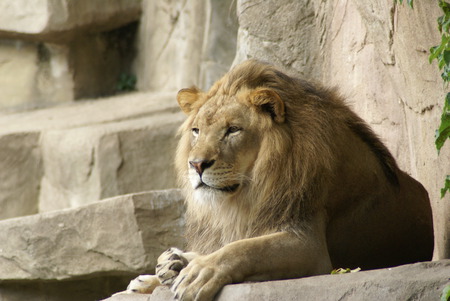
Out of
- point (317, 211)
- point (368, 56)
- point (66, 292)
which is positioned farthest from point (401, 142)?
point (66, 292)

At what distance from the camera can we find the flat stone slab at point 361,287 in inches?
142

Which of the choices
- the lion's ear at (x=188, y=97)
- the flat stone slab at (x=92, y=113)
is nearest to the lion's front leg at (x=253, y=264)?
the lion's ear at (x=188, y=97)

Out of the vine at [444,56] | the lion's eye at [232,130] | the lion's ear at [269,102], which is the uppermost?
the vine at [444,56]

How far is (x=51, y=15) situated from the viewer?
34.0ft

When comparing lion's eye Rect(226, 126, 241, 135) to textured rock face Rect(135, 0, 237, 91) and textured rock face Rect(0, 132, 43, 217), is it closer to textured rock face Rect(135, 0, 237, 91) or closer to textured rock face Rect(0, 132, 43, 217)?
textured rock face Rect(135, 0, 237, 91)

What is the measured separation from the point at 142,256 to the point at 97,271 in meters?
0.45

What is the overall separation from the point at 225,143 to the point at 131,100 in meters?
5.97

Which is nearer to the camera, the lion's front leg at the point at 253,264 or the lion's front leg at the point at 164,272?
the lion's front leg at the point at 253,264

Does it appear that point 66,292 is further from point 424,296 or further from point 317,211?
point 424,296

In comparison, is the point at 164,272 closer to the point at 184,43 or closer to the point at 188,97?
the point at 188,97

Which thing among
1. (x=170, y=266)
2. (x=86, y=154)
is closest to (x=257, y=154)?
(x=170, y=266)

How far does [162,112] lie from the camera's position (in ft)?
31.0

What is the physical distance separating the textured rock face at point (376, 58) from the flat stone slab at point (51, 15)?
374cm

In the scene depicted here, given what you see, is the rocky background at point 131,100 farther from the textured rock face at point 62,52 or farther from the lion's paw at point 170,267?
the lion's paw at point 170,267
